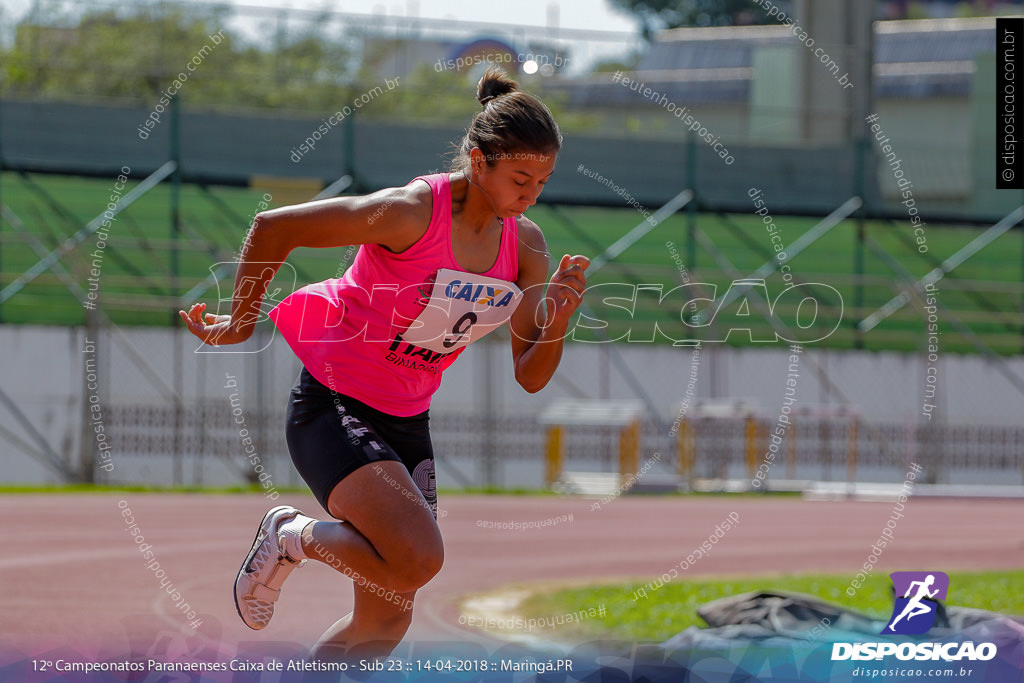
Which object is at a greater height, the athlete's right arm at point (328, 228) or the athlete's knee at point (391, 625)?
the athlete's right arm at point (328, 228)

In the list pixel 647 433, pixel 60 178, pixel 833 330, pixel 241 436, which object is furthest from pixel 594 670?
pixel 60 178

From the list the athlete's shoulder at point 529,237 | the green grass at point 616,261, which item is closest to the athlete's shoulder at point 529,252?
the athlete's shoulder at point 529,237

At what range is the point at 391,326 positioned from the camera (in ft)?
12.4

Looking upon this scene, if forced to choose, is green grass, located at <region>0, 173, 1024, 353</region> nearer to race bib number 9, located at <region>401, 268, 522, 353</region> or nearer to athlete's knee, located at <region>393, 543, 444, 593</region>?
race bib number 9, located at <region>401, 268, 522, 353</region>

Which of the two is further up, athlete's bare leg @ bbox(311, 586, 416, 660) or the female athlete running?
the female athlete running

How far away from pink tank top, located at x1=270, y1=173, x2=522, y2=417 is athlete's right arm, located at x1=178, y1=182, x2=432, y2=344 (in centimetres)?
7

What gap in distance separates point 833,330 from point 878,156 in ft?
14.8

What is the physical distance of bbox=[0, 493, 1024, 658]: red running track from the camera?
5.77 meters

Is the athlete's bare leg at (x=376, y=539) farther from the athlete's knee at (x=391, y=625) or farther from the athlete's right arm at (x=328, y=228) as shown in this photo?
the athlete's right arm at (x=328, y=228)

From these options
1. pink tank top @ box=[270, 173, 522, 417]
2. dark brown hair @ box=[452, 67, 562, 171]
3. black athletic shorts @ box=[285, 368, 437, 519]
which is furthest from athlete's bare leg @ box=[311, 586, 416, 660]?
dark brown hair @ box=[452, 67, 562, 171]

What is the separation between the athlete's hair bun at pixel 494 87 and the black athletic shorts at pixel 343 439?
109 cm

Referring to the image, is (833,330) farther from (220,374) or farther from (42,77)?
(42,77)

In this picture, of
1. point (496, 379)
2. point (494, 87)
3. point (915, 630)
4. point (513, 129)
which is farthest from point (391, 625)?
point (496, 379)

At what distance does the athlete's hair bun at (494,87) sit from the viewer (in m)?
3.93
